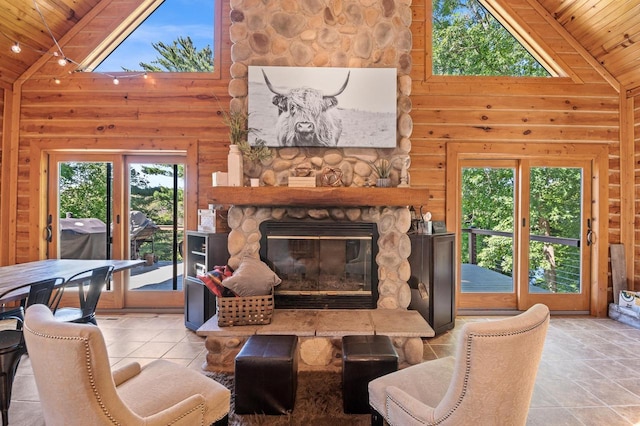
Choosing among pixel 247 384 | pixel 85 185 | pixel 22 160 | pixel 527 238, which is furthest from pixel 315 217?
pixel 22 160

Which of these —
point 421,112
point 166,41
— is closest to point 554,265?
point 421,112

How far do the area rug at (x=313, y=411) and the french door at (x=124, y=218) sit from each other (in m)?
2.27

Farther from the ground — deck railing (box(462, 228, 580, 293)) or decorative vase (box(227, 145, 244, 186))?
decorative vase (box(227, 145, 244, 186))

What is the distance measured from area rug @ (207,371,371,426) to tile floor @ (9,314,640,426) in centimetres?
93

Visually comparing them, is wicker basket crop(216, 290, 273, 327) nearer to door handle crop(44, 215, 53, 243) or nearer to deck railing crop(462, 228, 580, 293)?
deck railing crop(462, 228, 580, 293)

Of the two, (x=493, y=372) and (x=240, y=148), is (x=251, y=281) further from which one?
(x=493, y=372)

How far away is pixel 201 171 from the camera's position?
410cm

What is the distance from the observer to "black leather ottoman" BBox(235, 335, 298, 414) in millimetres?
2064

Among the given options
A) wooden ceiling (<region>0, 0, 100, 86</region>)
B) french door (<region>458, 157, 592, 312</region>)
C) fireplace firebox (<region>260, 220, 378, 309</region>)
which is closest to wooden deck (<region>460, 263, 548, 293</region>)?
french door (<region>458, 157, 592, 312</region>)

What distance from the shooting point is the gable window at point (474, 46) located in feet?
14.0

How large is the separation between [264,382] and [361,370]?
63cm

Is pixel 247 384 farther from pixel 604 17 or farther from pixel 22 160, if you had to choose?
pixel 604 17

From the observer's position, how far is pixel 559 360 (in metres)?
2.93

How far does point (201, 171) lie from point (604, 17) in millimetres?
5096
